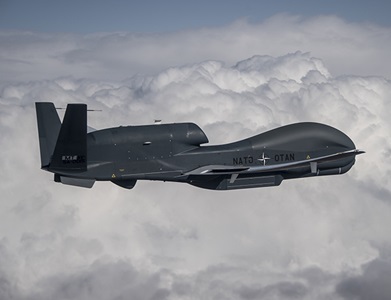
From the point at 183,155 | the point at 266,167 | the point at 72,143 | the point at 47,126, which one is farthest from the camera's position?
the point at 266,167

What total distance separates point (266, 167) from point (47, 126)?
16.3 meters

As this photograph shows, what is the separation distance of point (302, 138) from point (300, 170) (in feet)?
8.17

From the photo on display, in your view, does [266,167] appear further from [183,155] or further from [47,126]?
[47,126]

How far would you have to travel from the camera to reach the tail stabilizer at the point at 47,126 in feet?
144

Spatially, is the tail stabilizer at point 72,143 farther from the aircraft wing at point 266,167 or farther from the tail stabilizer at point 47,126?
the aircraft wing at point 266,167

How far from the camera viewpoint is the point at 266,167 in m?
45.2

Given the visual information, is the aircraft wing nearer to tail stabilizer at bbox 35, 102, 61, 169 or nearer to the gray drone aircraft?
the gray drone aircraft

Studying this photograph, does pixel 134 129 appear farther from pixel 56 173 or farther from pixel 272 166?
pixel 272 166

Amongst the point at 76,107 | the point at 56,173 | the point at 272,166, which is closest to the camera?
the point at 76,107

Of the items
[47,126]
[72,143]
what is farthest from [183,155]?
[47,126]

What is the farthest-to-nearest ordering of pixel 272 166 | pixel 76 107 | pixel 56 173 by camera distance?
pixel 272 166
pixel 56 173
pixel 76 107

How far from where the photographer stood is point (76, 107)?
128 ft

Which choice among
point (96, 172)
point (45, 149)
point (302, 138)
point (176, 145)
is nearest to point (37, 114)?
point (45, 149)

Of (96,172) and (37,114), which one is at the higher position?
(37,114)
